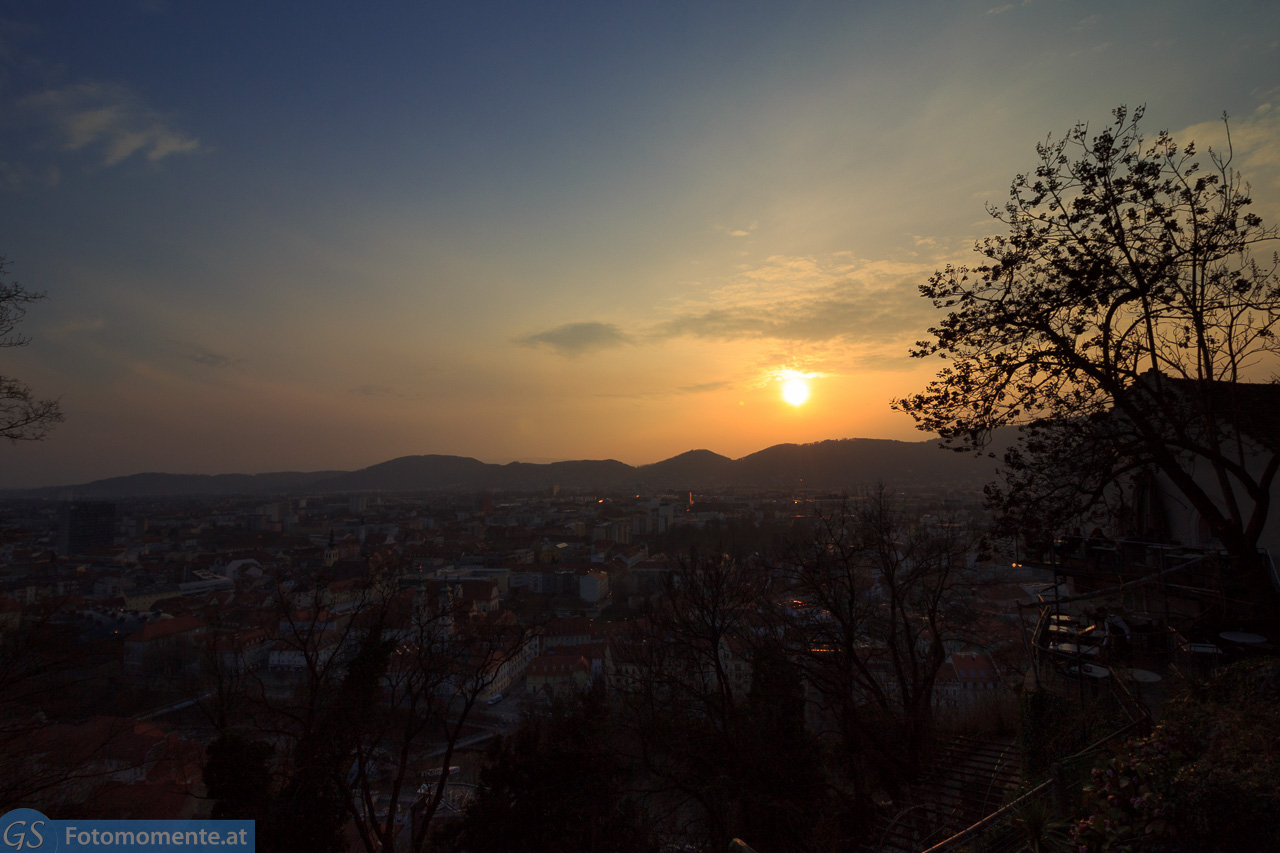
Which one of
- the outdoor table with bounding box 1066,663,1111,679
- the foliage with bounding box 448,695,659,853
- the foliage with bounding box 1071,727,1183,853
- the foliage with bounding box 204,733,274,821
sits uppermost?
the foliage with bounding box 1071,727,1183,853

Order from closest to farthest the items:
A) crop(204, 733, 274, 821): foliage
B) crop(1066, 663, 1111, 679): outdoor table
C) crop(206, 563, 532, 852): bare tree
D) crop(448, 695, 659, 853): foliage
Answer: crop(1066, 663, 1111, 679): outdoor table < crop(204, 733, 274, 821): foliage < crop(206, 563, 532, 852): bare tree < crop(448, 695, 659, 853): foliage

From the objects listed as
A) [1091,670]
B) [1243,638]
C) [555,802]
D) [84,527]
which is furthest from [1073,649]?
[84,527]

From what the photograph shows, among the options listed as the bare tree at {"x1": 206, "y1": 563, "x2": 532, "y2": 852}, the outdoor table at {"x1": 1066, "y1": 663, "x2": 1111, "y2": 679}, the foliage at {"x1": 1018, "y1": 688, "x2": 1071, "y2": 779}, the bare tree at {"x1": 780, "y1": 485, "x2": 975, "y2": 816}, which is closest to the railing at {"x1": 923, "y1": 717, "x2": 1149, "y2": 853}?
the foliage at {"x1": 1018, "y1": 688, "x2": 1071, "y2": 779}

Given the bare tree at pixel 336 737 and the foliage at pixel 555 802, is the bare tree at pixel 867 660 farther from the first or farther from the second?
the bare tree at pixel 336 737

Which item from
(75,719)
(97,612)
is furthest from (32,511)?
(75,719)

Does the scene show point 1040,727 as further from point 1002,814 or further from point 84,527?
point 84,527

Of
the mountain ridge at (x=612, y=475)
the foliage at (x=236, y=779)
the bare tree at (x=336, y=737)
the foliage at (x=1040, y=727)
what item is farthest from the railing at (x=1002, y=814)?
the mountain ridge at (x=612, y=475)

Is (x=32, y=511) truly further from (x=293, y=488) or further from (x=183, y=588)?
(x=293, y=488)

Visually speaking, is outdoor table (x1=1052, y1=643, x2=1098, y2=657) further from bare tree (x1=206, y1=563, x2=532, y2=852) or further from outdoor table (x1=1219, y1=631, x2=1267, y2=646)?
bare tree (x1=206, y1=563, x2=532, y2=852)

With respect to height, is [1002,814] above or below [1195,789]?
below

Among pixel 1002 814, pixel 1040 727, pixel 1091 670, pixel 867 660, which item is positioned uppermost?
pixel 1002 814

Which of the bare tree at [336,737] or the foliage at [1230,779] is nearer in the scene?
the foliage at [1230,779]

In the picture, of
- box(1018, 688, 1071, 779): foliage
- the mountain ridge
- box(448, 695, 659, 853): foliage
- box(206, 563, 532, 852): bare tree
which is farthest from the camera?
the mountain ridge

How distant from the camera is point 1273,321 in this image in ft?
16.2
